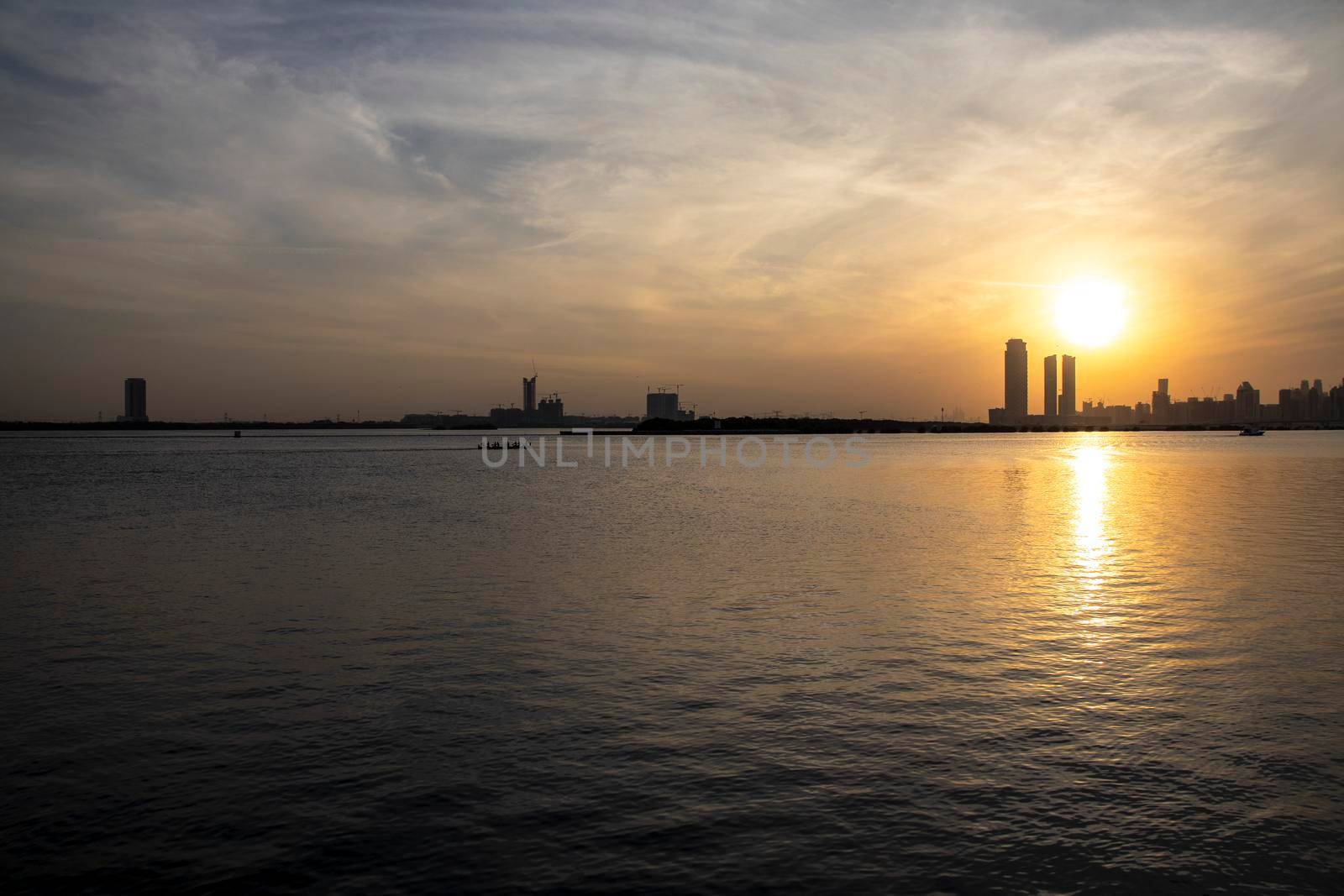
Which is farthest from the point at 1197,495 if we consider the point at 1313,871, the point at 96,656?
the point at 96,656

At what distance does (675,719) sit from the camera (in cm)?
1195

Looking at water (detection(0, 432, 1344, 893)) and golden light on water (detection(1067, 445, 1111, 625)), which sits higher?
water (detection(0, 432, 1344, 893))

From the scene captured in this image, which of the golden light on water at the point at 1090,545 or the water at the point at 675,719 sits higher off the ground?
the water at the point at 675,719

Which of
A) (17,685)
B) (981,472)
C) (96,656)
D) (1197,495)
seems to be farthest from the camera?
(981,472)

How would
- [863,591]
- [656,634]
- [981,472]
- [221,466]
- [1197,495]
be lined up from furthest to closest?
[221,466] < [981,472] < [1197,495] < [863,591] < [656,634]

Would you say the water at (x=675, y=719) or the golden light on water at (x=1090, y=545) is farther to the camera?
the golden light on water at (x=1090, y=545)

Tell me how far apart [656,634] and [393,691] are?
511 cm

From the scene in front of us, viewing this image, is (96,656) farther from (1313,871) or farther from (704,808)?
(1313,871)

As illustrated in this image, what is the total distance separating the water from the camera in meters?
8.30

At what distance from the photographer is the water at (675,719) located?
8.30 meters

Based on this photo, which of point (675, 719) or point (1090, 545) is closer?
point (675, 719)

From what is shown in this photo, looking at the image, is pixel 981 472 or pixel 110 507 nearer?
pixel 110 507

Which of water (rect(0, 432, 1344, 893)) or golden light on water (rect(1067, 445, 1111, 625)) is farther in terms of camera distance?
golden light on water (rect(1067, 445, 1111, 625))

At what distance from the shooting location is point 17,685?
13.9 m
